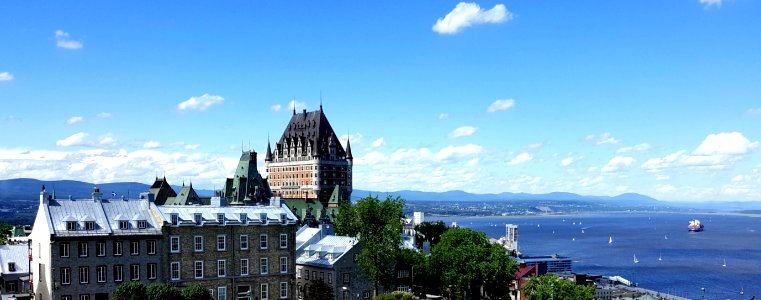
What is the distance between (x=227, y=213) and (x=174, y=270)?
27.6 feet

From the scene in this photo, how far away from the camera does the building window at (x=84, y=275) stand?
6794cm

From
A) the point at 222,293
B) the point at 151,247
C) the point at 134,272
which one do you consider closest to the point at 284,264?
the point at 222,293

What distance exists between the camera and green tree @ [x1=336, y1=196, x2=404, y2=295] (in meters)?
84.5

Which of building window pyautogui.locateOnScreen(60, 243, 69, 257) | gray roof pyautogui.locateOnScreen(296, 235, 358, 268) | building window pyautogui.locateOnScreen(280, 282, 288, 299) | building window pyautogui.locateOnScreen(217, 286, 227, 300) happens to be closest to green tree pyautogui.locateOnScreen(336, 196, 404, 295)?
gray roof pyautogui.locateOnScreen(296, 235, 358, 268)

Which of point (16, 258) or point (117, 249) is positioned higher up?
point (117, 249)

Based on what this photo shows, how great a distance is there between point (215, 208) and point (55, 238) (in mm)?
16880

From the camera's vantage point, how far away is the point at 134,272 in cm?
7106

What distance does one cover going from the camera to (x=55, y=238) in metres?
66.3

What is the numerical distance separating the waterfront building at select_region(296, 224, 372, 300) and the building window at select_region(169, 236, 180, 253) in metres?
17.0

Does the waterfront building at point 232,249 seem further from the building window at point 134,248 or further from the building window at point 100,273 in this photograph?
the building window at point 100,273

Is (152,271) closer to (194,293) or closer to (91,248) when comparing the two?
(91,248)

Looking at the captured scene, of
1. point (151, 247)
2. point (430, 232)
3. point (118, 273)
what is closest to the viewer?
point (118, 273)

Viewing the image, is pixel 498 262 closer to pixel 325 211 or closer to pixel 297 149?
pixel 325 211

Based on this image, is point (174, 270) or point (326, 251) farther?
point (326, 251)
